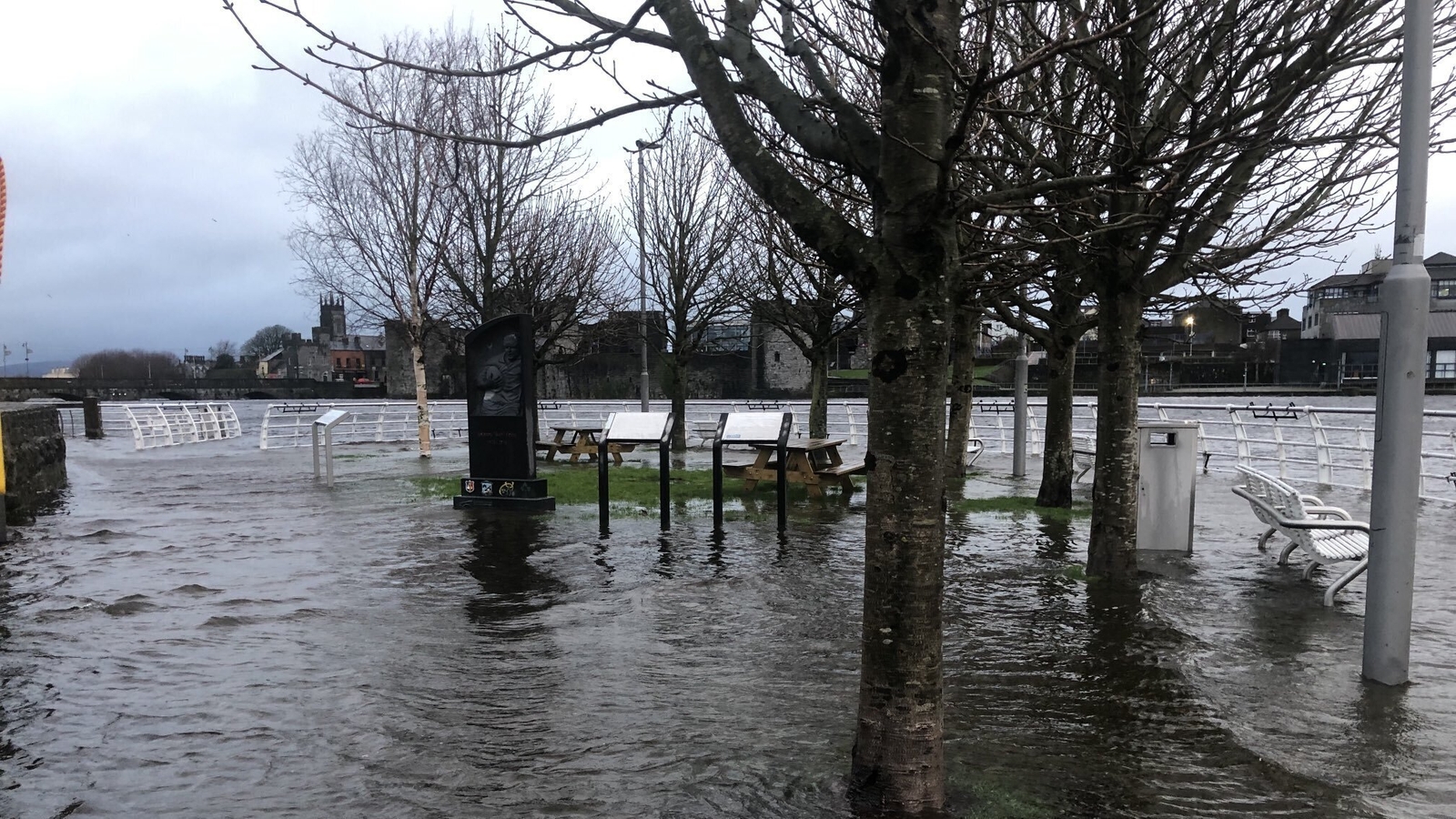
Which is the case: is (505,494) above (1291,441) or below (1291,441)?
below

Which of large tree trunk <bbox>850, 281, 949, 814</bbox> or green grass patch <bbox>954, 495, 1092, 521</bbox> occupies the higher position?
large tree trunk <bbox>850, 281, 949, 814</bbox>

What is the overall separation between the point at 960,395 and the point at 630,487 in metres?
5.24

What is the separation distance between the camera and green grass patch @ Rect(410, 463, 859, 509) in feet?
42.1

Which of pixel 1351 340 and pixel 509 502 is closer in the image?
pixel 509 502

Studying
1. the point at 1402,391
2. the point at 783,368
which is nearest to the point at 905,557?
the point at 1402,391

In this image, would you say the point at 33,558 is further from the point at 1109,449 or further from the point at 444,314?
the point at 444,314

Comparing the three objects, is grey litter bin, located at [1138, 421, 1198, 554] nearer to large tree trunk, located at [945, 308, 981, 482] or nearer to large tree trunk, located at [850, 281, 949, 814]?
large tree trunk, located at [945, 308, 981, 482]

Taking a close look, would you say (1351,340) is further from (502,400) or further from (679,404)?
(502,400)

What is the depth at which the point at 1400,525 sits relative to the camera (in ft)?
16.5

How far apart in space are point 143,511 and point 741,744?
10.4 m

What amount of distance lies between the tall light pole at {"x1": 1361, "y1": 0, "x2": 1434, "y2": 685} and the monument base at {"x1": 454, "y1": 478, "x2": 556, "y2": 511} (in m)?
8.81

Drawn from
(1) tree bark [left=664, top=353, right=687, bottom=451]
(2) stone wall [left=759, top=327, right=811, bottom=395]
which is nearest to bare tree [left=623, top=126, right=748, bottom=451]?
(1) tree bark [left=664, top=353, right=687, bottom=451]

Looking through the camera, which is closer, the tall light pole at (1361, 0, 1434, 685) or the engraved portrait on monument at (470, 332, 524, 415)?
the tall light pole at (1361, 0, 1434, 685)

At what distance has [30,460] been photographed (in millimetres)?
12453
